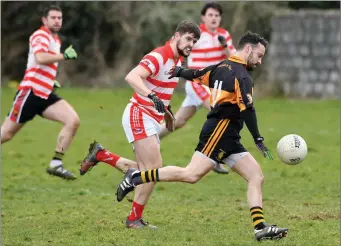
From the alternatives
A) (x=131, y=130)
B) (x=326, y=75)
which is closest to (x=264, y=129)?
(x=326, y=75)

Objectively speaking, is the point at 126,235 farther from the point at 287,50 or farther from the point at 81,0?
the point at 81,0

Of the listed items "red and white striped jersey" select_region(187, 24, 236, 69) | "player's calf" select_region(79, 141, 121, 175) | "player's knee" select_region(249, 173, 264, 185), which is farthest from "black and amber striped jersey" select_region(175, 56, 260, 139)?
"red and white striped jersey" select_region(187, 24, 236, 69)

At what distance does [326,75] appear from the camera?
21531mm

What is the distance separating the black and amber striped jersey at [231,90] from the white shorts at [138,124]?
66cm

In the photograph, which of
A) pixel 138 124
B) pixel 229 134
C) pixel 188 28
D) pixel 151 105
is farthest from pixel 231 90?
pixel 138 124

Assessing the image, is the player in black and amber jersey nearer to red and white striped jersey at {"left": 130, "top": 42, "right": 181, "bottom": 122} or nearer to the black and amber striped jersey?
the black and amber striped jersey

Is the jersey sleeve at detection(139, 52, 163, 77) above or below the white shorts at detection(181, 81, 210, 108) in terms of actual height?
above

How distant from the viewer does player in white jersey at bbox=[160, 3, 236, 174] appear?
12.0 metres

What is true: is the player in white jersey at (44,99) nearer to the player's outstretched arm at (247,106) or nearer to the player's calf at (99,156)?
the player's calf at (99,156)

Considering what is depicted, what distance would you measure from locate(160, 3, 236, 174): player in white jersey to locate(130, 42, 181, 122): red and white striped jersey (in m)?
3.76

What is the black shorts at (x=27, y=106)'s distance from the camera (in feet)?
36.5

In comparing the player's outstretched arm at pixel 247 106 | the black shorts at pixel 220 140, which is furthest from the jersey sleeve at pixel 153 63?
the player's outstretched arm at pixel 247 106

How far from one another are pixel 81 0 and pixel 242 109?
18234 millimetres

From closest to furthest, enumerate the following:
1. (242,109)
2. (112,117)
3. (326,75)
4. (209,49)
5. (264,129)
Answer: (242,109) → (209,49) → (264,129) → (112,117) → (326,75)
